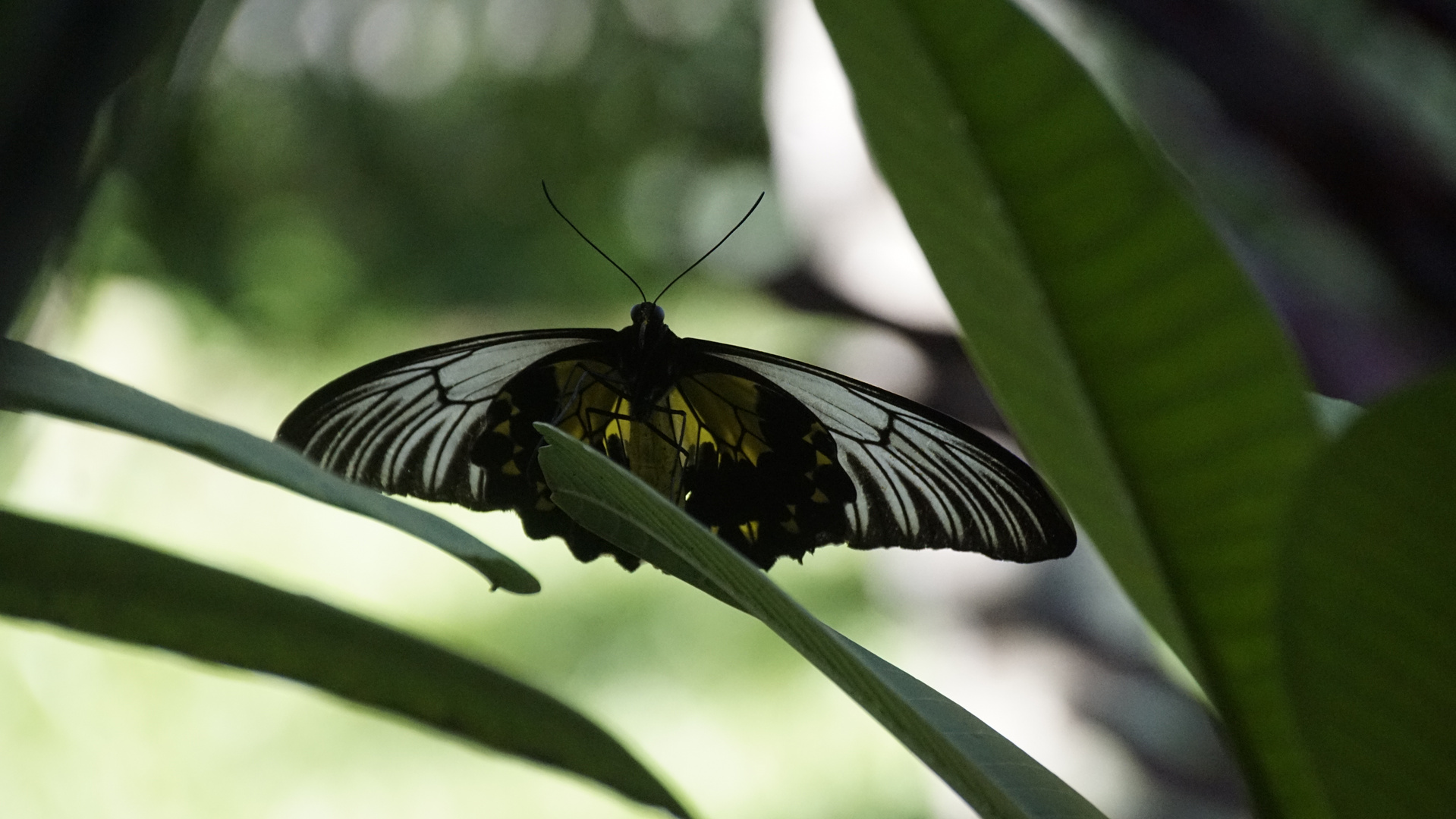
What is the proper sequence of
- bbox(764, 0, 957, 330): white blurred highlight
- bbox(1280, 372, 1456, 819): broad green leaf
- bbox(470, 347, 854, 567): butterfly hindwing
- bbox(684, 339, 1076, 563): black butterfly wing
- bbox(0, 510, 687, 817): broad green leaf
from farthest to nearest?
bbox(764, 0, 957, 330): white blurred highlight → bbox(470, 347, 854, 567): butterfly hindwing → bbox(684, 339, 1076, 563): black butterfly wing → bbox(0, 510, 687, 817): broad green leaf → bbox(1280, 372, 1456, 819): broad green leaf

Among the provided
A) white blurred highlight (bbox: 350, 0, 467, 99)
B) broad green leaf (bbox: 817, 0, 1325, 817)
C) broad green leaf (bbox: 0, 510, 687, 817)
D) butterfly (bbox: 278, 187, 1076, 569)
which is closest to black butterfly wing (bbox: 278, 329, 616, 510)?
butterfly (bbox: 278, 187, 1076, 569)

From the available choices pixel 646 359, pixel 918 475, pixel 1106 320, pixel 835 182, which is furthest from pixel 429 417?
pixel 835 182

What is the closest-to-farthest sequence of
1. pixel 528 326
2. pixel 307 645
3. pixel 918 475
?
pixel 307 645
pixel 918 475
pixel 528 326

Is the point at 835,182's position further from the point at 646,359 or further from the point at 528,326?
the point at 646,359

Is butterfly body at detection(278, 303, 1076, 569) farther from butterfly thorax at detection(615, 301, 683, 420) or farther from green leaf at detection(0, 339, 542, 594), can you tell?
green leaf at detection(0, 339, 542, 594)

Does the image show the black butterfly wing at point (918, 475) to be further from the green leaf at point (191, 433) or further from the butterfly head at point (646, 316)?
the green leaf at point (191, 433)
